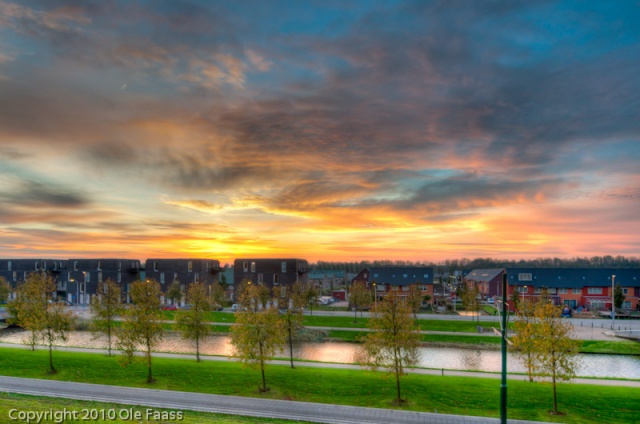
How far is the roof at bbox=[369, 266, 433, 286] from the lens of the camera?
285ft

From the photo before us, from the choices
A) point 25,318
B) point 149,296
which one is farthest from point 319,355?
point 25,318

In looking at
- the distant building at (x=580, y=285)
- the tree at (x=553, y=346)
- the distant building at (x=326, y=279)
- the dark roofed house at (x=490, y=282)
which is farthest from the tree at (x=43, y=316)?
the distant building at (x=326, y=279)

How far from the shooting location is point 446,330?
54.1 metres

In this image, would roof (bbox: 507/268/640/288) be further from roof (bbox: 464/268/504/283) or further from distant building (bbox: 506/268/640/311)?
roof (bbox: 464/268/504/283)

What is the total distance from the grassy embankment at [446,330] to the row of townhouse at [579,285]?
25606mm

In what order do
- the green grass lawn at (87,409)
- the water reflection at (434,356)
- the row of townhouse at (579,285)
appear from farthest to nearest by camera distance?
1. the row of townhouse at (579,285)
2. the water reflection at (434,356)
3. the green grass lawn at (87,409)

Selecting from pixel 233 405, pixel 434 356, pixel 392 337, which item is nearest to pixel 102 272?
pixel 434 356

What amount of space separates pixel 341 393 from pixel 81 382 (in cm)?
1836

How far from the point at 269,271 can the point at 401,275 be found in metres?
28.3

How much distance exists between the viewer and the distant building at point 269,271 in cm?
8375

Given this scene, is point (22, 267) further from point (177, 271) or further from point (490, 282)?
point (490, 282)

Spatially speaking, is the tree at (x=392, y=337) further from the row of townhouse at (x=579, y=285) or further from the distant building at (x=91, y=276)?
the distant building at (x=91, y=276)

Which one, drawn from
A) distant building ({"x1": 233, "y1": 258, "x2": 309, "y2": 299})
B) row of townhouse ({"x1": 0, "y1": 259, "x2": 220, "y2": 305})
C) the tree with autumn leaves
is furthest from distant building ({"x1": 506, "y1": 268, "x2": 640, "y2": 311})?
row of townhouse ({"x1": 0, "y1": 259, "x2": 220, "y2": 305})

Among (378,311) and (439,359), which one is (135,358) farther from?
(439,359)
